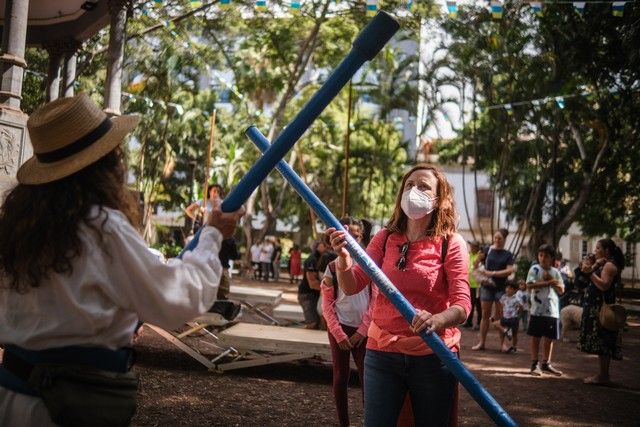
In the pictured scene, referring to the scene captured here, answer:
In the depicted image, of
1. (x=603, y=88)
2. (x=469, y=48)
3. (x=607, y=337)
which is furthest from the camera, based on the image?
(x=469, y=48)

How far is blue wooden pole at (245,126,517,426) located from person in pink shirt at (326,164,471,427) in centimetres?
5

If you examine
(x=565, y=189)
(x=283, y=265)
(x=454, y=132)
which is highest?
(x=454, y=132)

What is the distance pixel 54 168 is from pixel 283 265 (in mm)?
43918

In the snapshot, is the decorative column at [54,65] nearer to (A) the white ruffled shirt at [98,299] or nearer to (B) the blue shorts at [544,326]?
(B) the blue shorts at [544,326]

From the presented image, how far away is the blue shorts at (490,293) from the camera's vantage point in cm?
1135

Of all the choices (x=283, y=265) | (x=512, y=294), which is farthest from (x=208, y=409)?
(x=283, y=265)

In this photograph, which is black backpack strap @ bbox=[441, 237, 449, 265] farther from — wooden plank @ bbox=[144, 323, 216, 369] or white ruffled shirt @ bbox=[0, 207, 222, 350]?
wooden plank @ bbox=[144, 323, 216, 369]

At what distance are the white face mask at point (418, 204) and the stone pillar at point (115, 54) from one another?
6867mm

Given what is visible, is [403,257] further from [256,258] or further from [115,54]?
[256,258]

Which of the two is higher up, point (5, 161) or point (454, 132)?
point (454, 132)

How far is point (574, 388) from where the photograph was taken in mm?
8562

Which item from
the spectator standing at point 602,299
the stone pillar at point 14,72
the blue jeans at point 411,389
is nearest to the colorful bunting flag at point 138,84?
the stone pillar at point 14,72

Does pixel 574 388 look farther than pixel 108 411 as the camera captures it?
Yes

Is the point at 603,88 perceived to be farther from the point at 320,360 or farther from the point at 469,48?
the point at 320,360
